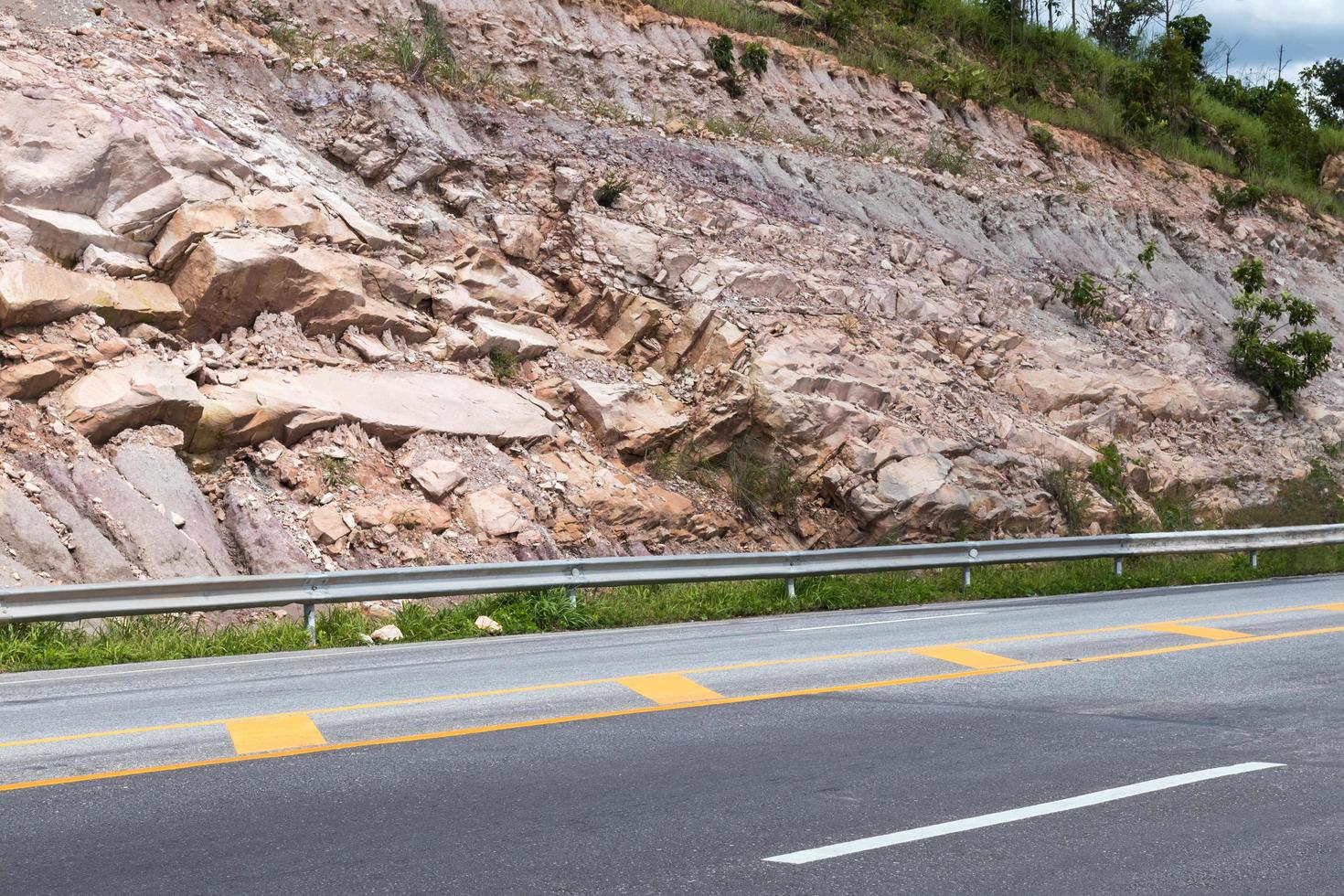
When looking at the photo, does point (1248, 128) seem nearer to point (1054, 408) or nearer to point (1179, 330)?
point (1179, 330)

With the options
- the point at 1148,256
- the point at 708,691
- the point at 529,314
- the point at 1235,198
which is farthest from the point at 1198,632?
the point at 1235,198

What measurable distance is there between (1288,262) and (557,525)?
81.9 ft

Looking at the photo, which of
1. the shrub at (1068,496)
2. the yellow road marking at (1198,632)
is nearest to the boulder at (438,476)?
the yellow road marking at (1198,632)

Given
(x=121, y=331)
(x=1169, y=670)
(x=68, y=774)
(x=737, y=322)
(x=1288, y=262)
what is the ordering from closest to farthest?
1. (x=68, y=774)
2. (x=1169, y=670)
3. (x=121, y=331)
4. (x=737, y=322)
5. (x=1288, y=262)

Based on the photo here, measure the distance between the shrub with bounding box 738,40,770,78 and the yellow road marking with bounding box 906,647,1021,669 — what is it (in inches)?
782

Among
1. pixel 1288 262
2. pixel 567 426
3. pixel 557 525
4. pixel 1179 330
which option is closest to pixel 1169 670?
pixel 557 525

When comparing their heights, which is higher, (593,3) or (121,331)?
(593,3)

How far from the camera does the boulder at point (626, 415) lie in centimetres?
1778

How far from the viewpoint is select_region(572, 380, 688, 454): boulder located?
1778 cm

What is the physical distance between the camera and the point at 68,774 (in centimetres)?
615

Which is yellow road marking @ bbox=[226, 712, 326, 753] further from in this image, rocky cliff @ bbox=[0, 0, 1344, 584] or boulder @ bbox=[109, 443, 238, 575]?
boulder @ bbox=[109, 443, 238, 575]

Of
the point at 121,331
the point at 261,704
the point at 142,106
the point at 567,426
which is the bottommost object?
the point at 261,704

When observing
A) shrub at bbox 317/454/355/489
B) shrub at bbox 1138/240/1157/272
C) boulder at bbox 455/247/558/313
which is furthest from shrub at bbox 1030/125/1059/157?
shrub at bbox 317/454/355/489

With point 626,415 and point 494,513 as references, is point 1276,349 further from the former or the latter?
point 494,513
